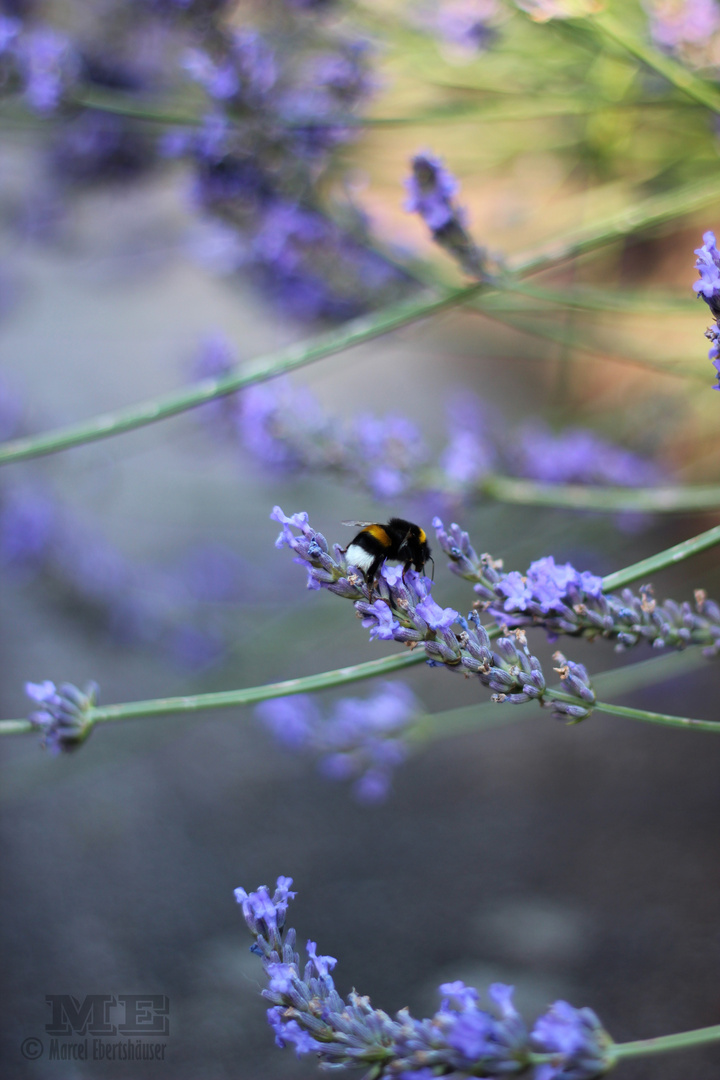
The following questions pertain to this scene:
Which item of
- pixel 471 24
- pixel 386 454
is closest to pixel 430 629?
pixel 386 454

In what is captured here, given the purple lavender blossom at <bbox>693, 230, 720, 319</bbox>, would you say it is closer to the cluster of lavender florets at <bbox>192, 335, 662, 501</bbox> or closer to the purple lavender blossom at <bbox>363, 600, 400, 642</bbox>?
the purple lavender blossom at <bbox>363, 600, 400, 642</bbox>

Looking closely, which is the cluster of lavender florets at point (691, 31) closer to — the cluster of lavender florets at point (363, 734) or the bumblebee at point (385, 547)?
the bumblebee at point (385, 547)

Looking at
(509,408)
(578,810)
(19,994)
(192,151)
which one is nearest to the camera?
(192,151)

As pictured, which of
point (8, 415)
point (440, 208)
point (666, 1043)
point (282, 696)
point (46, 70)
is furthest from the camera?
point (8, 415)

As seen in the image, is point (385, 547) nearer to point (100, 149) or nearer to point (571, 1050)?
point (571, 1050)

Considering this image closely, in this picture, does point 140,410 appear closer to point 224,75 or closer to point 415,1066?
point 224,75

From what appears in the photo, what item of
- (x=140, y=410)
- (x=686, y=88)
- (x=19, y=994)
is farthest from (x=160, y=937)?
(x=686, y=88)

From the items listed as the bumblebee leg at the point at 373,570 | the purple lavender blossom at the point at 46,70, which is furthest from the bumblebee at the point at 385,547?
the purple lavender blossom at the point at 46,70
